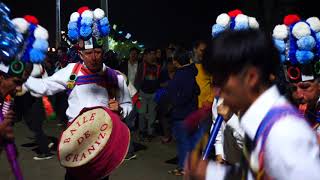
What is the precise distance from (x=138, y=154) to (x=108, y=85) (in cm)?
393

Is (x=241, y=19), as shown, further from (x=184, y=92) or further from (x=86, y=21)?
(x=184, y=92)

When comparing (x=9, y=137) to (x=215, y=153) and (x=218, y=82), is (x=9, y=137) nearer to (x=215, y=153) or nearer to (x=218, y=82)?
(x=215, y=153)

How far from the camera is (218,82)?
1.96 m

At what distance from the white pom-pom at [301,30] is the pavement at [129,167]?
3676mm

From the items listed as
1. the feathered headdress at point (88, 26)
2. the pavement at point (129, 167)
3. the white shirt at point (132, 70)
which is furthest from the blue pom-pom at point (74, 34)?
the white shirt at point (132, 70)

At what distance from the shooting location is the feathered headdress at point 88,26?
504 centimetres

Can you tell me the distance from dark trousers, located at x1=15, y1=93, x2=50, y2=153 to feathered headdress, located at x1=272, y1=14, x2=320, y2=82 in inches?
213

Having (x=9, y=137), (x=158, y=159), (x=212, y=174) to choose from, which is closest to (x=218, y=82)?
(x=212, y=174)

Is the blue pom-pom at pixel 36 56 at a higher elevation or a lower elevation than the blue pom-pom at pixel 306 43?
lower

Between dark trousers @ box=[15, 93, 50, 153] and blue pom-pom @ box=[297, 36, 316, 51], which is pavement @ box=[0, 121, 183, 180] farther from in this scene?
blue pom-pom @ box=[297, 36, 316, 51]

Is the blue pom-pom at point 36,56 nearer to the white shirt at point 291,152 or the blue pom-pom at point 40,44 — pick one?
the blue pom-pom at point 40,44

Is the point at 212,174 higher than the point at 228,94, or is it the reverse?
the point at 228,94

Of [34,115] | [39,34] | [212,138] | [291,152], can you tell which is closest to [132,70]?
[34,115]

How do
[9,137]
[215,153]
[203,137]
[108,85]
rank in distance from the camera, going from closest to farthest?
[203,137] → [9,137] → [215,153] → [108,85]
